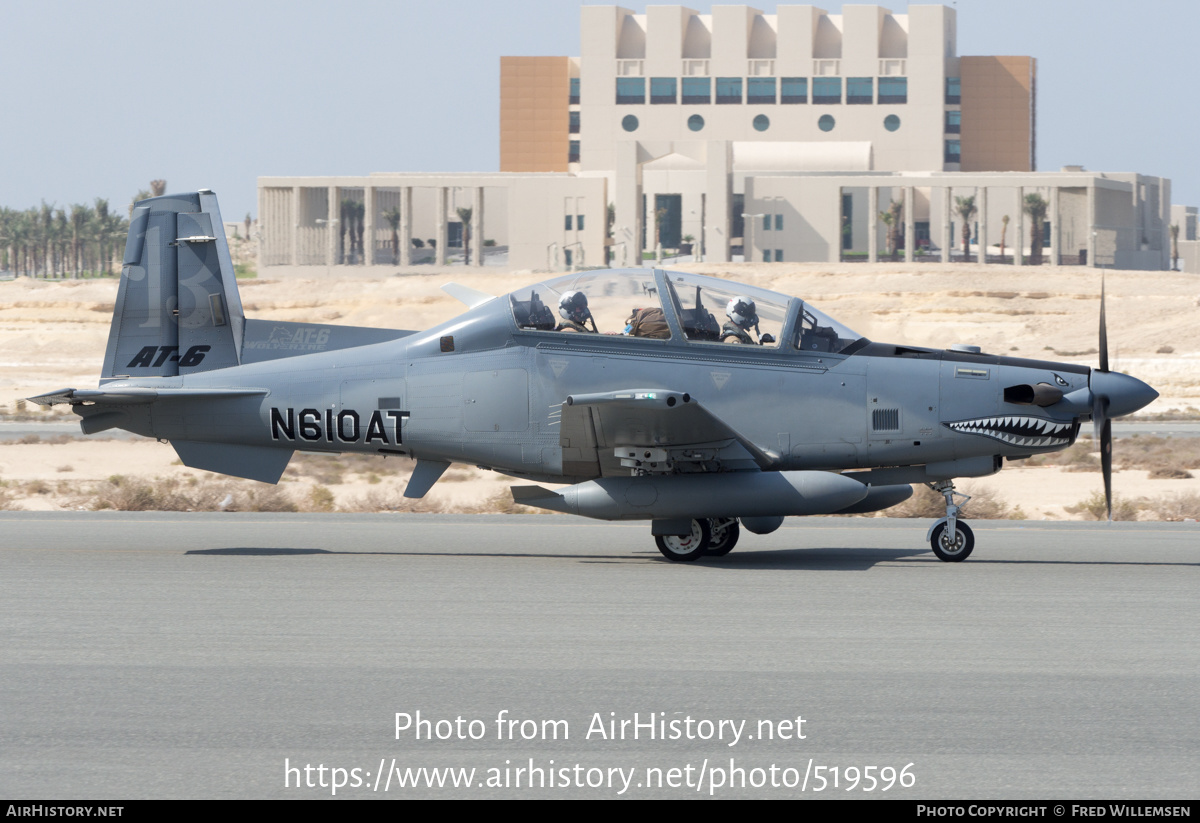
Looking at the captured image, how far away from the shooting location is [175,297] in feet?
44.9

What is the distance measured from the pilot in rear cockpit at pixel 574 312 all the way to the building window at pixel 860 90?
117976 millimetres

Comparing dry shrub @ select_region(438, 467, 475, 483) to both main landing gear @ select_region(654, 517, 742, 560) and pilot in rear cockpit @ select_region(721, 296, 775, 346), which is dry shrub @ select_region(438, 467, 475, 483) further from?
pilot in rear cockpit @ select_region(721, 296, 775, 346)

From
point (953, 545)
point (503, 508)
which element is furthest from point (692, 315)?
point (503, 508)

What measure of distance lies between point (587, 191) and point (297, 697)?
99284 millimetres

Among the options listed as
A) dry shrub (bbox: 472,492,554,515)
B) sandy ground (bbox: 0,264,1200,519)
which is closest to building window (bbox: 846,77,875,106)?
sandy ground (bbox: 0,264,1200,519)

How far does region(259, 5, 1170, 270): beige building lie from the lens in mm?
104625

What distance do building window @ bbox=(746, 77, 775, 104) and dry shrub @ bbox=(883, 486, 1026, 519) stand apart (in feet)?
356

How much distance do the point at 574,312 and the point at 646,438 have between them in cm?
133

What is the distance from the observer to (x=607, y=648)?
27.8 feet

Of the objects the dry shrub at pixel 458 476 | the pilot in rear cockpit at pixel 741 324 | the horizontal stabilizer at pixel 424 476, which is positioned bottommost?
the dry shrub at pixel 458 476

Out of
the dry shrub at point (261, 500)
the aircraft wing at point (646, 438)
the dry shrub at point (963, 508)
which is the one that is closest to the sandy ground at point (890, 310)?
the dry shrub at point (261, 500)

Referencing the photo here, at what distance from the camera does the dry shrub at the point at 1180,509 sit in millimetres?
18078

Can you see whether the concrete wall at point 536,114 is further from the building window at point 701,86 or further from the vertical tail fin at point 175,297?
the vertical tail fin at point 175,297
